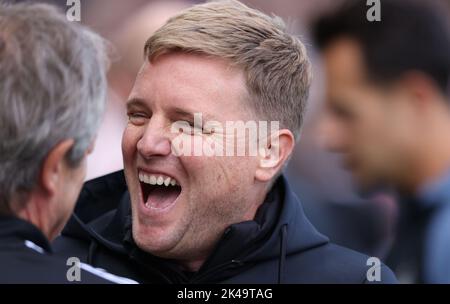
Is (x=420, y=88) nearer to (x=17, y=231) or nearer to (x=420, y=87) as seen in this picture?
(x=420, y=87)

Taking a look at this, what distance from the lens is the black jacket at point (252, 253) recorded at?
2.16 meters

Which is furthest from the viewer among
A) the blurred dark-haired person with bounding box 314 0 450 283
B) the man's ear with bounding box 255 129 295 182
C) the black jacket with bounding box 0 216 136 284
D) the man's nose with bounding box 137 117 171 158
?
the blurred dark-haired person with bounding box 314 0 450 283

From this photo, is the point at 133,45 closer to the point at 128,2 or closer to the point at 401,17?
the point at 128,2

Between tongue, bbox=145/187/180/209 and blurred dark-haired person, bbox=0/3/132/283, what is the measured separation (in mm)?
633

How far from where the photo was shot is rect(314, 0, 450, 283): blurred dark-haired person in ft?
8.14

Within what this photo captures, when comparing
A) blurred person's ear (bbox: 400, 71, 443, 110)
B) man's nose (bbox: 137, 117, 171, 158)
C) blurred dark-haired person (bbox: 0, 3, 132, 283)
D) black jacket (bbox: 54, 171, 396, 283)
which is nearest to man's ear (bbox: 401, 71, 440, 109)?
blurred person's ear (bbox: 400, 71, 443, 110)

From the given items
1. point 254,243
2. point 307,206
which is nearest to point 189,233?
point 254,243

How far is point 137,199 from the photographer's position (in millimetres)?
2242

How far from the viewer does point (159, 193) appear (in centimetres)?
237

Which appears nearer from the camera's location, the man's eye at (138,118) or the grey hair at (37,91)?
the grey hair at (37,91)

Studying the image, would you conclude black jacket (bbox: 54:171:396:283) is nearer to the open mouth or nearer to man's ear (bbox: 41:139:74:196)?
the open mouth

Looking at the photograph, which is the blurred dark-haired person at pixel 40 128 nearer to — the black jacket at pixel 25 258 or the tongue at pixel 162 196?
the black jacket at pixel 25 258

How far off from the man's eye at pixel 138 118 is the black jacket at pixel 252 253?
10.3 inches

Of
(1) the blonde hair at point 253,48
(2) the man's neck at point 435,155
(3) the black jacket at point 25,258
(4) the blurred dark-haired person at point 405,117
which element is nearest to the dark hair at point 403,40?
(4) the blurred dark-haired person at point 405,117
